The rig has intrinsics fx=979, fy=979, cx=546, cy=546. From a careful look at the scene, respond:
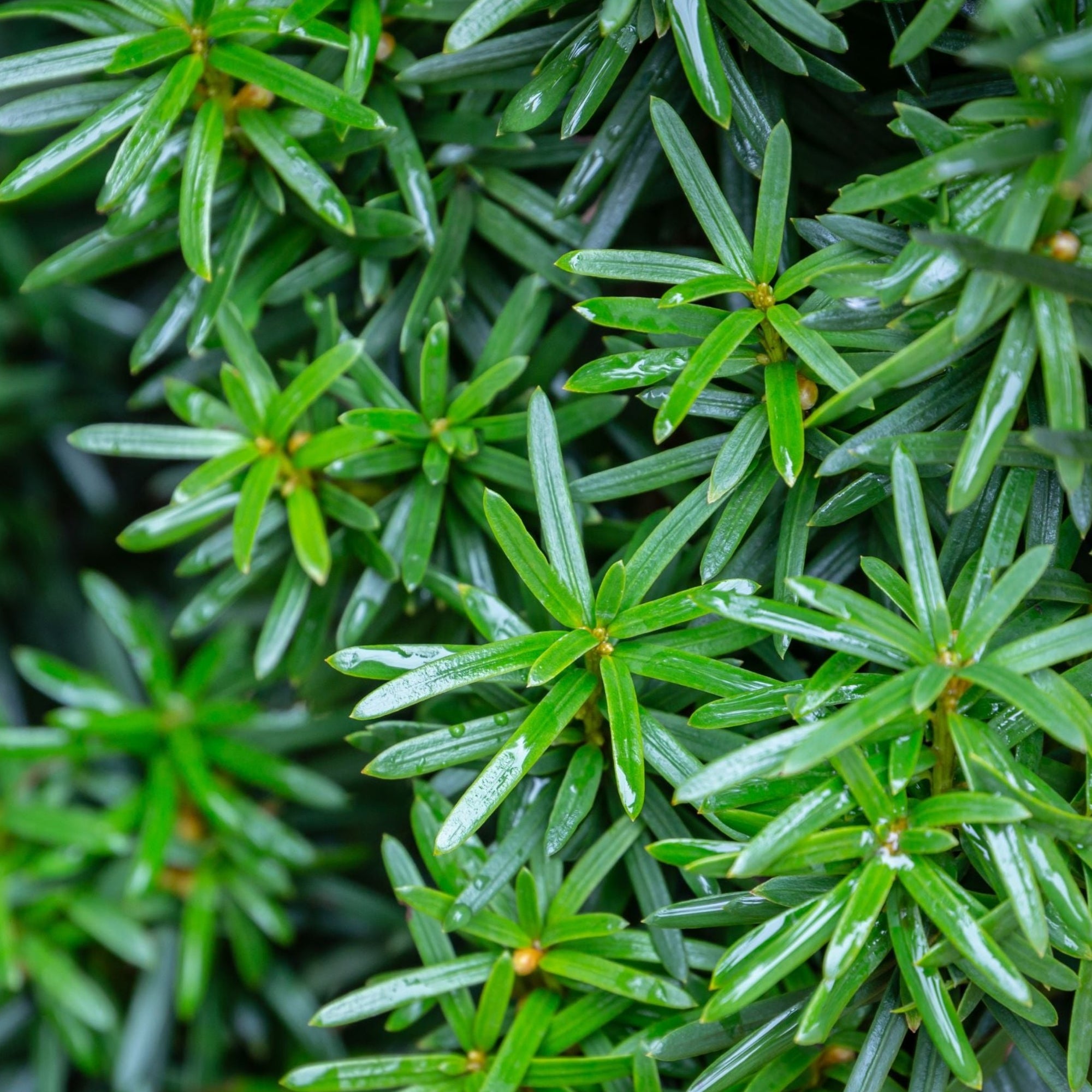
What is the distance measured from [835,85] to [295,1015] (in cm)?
103

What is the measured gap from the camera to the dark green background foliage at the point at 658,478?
19.5 inches

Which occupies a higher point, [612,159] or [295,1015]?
[612,159]

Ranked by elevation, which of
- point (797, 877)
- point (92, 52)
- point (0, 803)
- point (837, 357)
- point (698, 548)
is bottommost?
point (0, 803)

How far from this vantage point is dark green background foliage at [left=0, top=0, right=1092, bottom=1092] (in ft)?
1.62

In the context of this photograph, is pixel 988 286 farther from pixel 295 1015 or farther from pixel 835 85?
pixel 295 1015

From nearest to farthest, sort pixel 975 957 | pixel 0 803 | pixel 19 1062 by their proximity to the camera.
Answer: pixel 975 957 → pixel 0 803 → pixel 19 1062

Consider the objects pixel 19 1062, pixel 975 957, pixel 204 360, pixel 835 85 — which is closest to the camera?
pixel 975 957

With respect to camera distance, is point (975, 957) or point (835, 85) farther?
point (835, 85)

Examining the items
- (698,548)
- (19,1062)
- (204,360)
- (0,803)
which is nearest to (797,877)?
(698,548)

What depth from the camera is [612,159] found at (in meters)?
0.67

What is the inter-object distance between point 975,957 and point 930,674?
137 mm

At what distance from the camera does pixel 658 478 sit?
62 cm

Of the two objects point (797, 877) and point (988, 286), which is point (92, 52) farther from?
point (797, 877)

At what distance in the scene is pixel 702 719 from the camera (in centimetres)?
54
